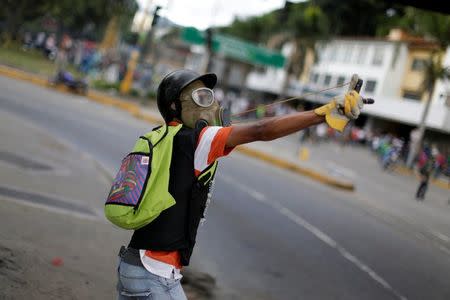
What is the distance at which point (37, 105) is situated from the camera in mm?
17453

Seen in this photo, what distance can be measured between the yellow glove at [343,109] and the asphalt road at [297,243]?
3.42 m

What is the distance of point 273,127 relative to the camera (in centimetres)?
227

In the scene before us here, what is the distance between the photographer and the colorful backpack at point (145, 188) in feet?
7.66

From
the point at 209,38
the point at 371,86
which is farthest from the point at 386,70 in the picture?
the point at 209,38

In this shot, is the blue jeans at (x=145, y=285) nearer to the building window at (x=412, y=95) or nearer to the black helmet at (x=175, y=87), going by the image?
the black helmet at (x=175, y=87)

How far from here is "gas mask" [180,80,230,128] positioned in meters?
2.53

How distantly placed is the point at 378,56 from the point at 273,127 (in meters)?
43.9

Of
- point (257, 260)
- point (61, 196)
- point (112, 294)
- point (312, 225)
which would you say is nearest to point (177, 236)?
point (112, 294)

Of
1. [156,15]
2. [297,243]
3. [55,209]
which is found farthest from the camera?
[156,15]

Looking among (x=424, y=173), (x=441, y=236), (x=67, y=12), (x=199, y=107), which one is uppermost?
(x=67, y=12)

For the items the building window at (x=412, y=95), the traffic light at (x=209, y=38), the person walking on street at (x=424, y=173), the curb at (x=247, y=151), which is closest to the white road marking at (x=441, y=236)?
the curb at (x=247, y=151)

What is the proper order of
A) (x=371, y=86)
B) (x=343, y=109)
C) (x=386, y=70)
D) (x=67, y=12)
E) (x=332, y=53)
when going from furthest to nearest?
(x=332, y=53)
(x=67, y=12)
(x=371, y=86)
(x=386, y=70)
(x=343, y=109)

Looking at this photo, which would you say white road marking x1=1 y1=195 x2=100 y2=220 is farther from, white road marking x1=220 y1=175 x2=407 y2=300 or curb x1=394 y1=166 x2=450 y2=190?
curb x1=394 y1=166 x2=450 y2=190

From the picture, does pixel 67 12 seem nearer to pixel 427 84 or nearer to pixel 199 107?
pixel 427 84
